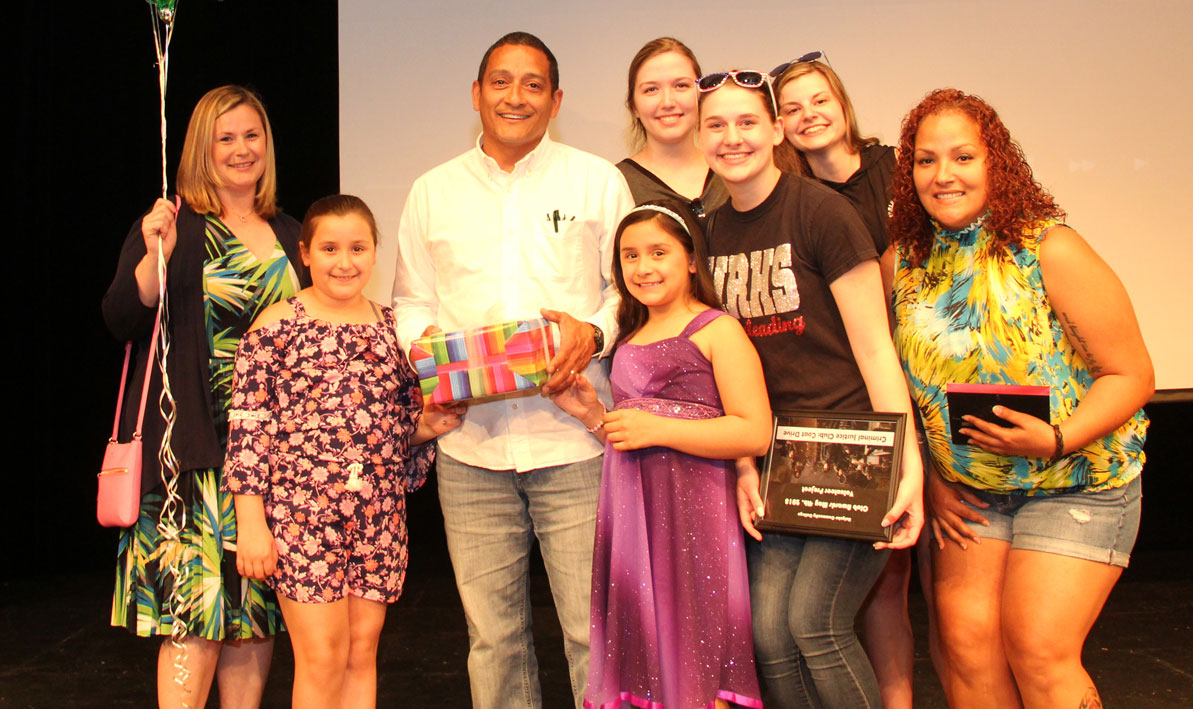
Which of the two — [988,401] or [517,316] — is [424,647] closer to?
[517,316]

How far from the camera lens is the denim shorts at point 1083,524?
193cm

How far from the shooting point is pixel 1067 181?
14.5 feet

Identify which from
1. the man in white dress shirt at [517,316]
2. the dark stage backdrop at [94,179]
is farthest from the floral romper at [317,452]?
the dark stage backdrop at [94,179]

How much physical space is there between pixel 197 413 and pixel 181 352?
6.7 inches

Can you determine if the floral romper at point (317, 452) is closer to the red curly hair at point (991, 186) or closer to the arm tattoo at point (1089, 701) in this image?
the red curly hair at point (991, 186)

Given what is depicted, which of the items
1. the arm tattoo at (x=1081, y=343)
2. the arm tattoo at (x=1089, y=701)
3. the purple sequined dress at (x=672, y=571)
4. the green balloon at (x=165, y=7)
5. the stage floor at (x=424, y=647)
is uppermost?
the green balloon at (x=165, y=7)

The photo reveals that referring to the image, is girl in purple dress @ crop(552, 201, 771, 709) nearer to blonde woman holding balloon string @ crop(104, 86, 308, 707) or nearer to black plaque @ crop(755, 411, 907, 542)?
black plaque @ crop(755, 411, 907, 542)

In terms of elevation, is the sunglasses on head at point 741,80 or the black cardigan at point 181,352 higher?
the sunglasses on head at point 741,80

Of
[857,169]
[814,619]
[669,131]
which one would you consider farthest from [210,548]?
[857,169]

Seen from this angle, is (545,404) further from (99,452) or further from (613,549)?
(99,452)

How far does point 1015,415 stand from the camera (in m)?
1.93

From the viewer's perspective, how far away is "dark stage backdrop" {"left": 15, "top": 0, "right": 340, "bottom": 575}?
14.3ft

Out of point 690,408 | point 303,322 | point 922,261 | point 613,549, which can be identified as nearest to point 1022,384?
point 922,261

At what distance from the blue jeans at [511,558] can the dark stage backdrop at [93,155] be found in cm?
262
